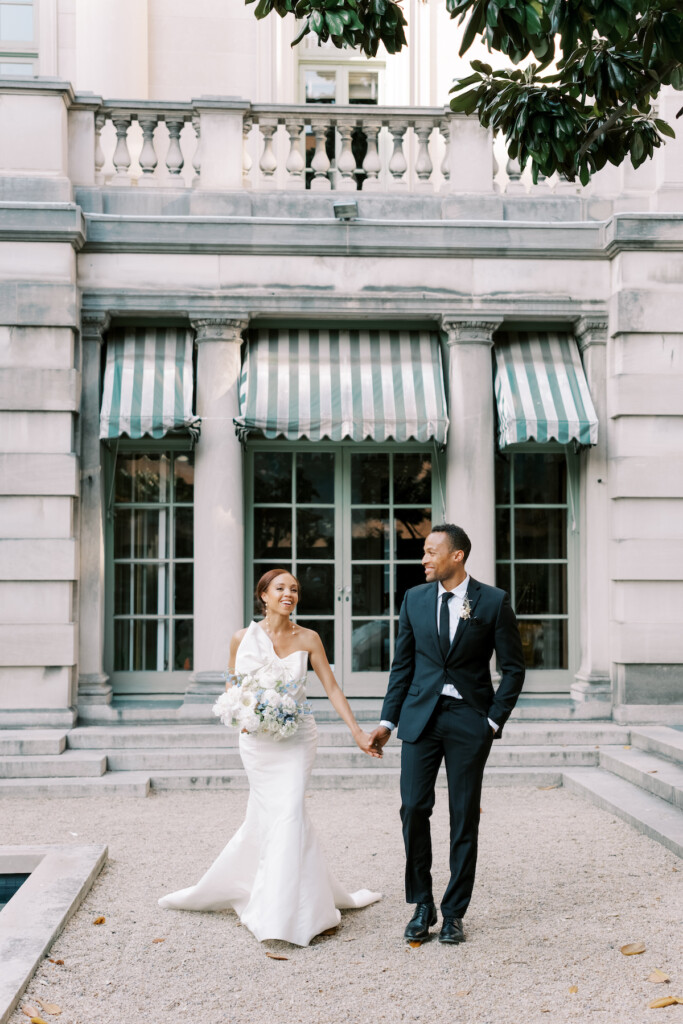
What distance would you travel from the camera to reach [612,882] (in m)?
6.14

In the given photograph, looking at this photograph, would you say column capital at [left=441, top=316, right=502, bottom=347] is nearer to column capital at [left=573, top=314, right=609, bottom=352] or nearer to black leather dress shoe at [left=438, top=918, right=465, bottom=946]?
column capital at [left=573, top=314, right=609, bottom=352]

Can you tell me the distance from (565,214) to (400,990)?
26.4 feet

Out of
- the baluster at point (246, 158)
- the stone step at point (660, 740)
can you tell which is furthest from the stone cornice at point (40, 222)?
the stone step at point (660, 740)

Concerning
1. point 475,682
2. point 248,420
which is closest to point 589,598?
point 248,420

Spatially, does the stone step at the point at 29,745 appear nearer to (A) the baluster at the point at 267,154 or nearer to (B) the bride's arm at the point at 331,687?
(B) the bride's arm at the point at 331,687

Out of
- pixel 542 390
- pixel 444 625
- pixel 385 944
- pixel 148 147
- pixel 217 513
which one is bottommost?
pixel 385 944

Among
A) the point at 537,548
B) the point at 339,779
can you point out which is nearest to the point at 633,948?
the point at 339,779

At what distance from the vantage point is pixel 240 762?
9.26m

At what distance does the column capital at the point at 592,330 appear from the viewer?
10.3m

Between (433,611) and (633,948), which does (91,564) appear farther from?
(633,948)

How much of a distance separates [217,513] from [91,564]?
1325mm

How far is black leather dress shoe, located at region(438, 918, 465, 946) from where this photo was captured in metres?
5.00

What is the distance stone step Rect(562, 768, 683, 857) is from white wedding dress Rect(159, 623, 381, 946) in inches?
92.7

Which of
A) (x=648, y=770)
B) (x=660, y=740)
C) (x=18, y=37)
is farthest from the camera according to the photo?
(x=18, y=37)
